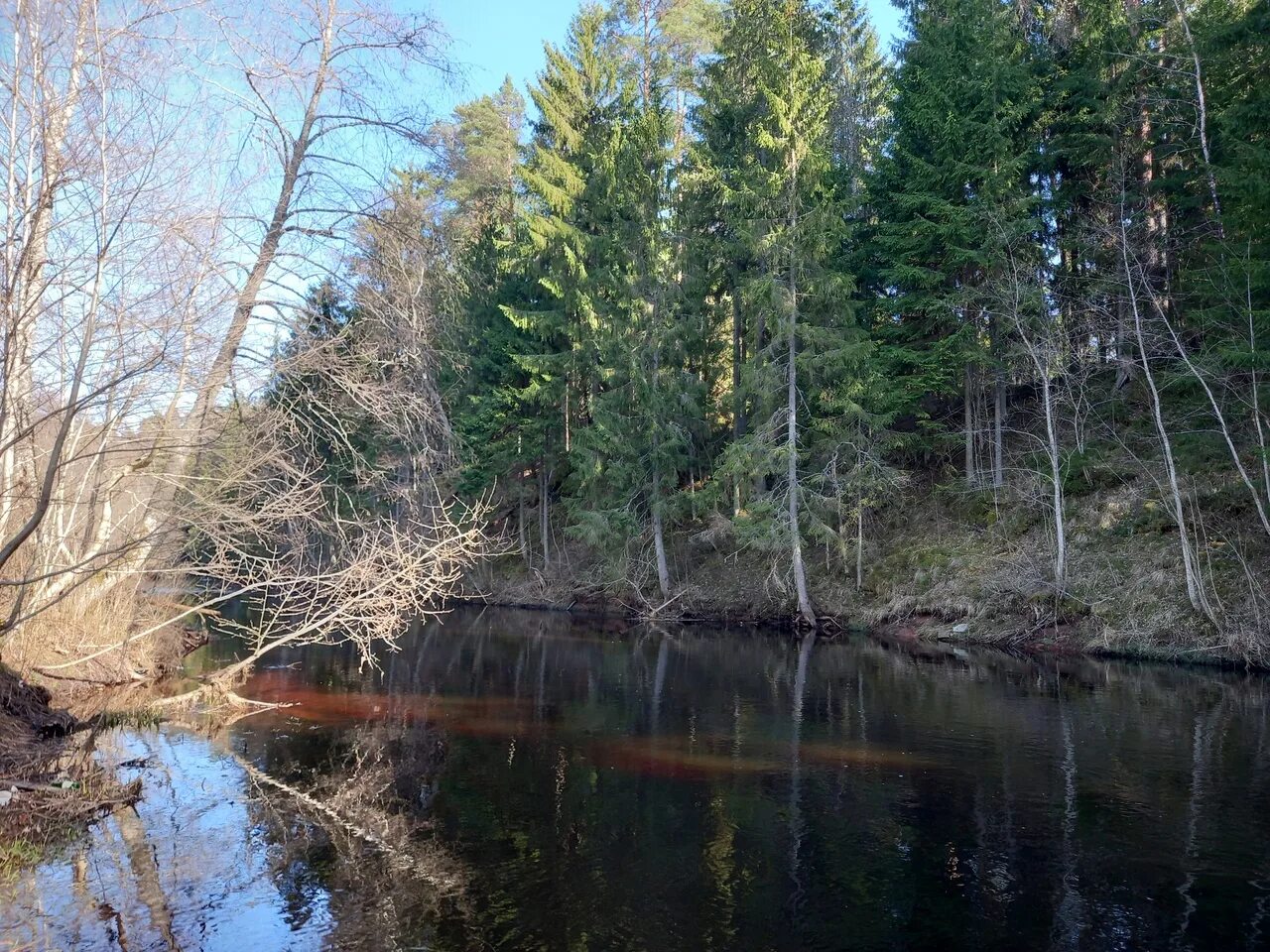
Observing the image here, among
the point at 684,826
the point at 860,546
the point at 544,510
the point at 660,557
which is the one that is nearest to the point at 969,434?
the point at 860,546

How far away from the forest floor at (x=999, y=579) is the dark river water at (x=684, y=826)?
3.30 meters

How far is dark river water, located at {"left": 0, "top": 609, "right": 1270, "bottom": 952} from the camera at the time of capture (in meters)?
5.65

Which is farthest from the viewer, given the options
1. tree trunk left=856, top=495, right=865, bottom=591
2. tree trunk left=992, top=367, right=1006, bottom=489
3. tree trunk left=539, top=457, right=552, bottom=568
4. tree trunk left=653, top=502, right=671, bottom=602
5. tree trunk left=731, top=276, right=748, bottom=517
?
tree trunk left=539, top=457, right=552, bottom=568

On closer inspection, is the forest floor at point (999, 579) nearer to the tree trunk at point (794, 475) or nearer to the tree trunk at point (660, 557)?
the tree trunk at point (660, 557)

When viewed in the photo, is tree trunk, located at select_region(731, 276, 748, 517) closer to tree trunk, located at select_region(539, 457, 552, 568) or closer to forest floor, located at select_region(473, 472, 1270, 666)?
forest floor, located at select_region(473, 472, 1270, 666)

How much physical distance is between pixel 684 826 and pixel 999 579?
14617 mm

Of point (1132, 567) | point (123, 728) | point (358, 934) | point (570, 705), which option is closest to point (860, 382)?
point (1132, 567)

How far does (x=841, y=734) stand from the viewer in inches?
431

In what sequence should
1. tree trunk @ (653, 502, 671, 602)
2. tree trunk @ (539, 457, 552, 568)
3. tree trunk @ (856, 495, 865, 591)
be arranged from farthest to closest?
tree trunk @ (539, 457, 552, 568) → tree trunk @ (653, 502, 671, 602) → tree trunk @ (856, 495, 865, 591)

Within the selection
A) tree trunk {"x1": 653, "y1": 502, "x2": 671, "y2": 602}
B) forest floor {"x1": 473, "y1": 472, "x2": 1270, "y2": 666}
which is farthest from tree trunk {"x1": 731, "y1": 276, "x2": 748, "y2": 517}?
tree trunk {"x1": 653, "y1": 502, "x2": 671, "y2": 602}

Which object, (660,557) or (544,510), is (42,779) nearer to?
(660,557)

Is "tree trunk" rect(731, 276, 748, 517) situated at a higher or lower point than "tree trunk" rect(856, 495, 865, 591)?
higher

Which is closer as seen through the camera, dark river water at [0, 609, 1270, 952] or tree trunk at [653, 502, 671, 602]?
dark river water at [0, 609, 1270, 952]

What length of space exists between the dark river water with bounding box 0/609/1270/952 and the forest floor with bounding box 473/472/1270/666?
330 cm
